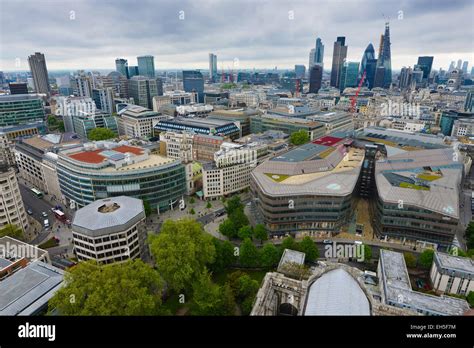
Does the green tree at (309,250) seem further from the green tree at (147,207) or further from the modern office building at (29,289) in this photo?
the modern office building at (29,289)

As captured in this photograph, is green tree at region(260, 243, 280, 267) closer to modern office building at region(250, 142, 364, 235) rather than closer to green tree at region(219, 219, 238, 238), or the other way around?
modern office building at region(250, 142, 364, 235)

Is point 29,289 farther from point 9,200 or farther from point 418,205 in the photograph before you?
point 418,205

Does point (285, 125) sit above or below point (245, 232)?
above

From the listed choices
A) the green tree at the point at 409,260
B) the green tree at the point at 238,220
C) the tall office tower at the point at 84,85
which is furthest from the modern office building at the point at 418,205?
the tall office tower at the point at 84,85

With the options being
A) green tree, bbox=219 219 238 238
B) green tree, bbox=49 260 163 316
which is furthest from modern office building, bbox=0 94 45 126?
green tree, bbox=49 260 163 316

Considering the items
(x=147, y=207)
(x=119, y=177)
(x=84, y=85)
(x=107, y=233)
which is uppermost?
(x=84, y=85)

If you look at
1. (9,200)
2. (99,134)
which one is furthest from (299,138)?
(9,200)
